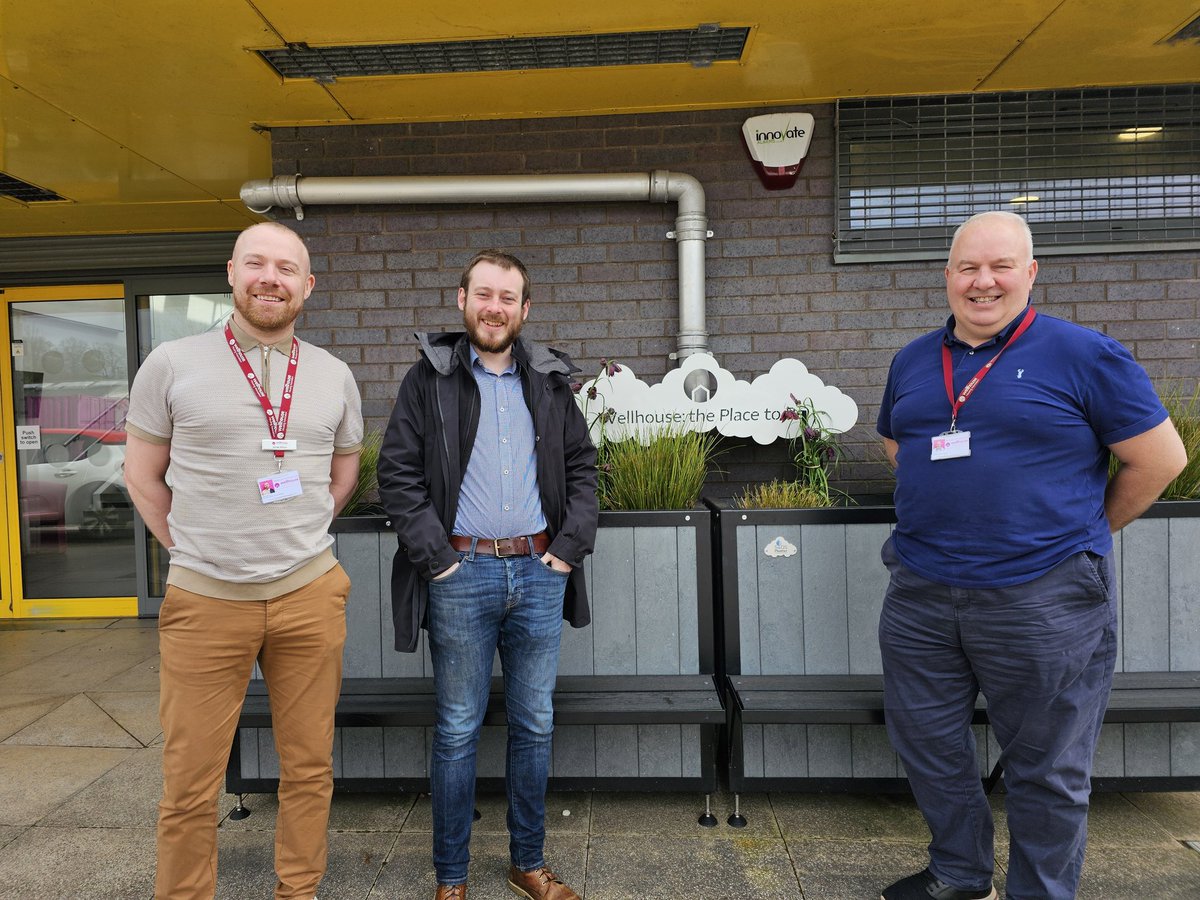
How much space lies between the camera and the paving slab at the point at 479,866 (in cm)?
230

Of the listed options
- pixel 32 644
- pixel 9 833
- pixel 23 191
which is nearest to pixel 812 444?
pixel 9 833

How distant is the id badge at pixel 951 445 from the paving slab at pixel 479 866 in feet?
5.43

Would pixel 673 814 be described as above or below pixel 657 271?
below

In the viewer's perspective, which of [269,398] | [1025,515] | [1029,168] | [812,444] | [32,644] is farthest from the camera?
[32,644]

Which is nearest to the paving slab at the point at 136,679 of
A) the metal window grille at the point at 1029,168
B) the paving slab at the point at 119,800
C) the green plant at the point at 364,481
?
the paving slab at the point at 119,800

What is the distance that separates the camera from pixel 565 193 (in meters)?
3.62

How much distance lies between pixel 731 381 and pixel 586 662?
150cm

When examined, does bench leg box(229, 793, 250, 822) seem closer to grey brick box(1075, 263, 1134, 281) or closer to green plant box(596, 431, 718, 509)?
green plant box(596, 431, 718, 509)

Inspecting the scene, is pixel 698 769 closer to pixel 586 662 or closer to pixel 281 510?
pixel 586 662

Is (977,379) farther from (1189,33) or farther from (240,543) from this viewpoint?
(1189,33)

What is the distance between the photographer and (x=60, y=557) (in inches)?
227

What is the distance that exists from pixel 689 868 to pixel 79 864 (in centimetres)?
202

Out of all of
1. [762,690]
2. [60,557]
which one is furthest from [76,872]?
[60,557]

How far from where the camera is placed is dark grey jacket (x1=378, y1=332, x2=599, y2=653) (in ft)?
6.81
